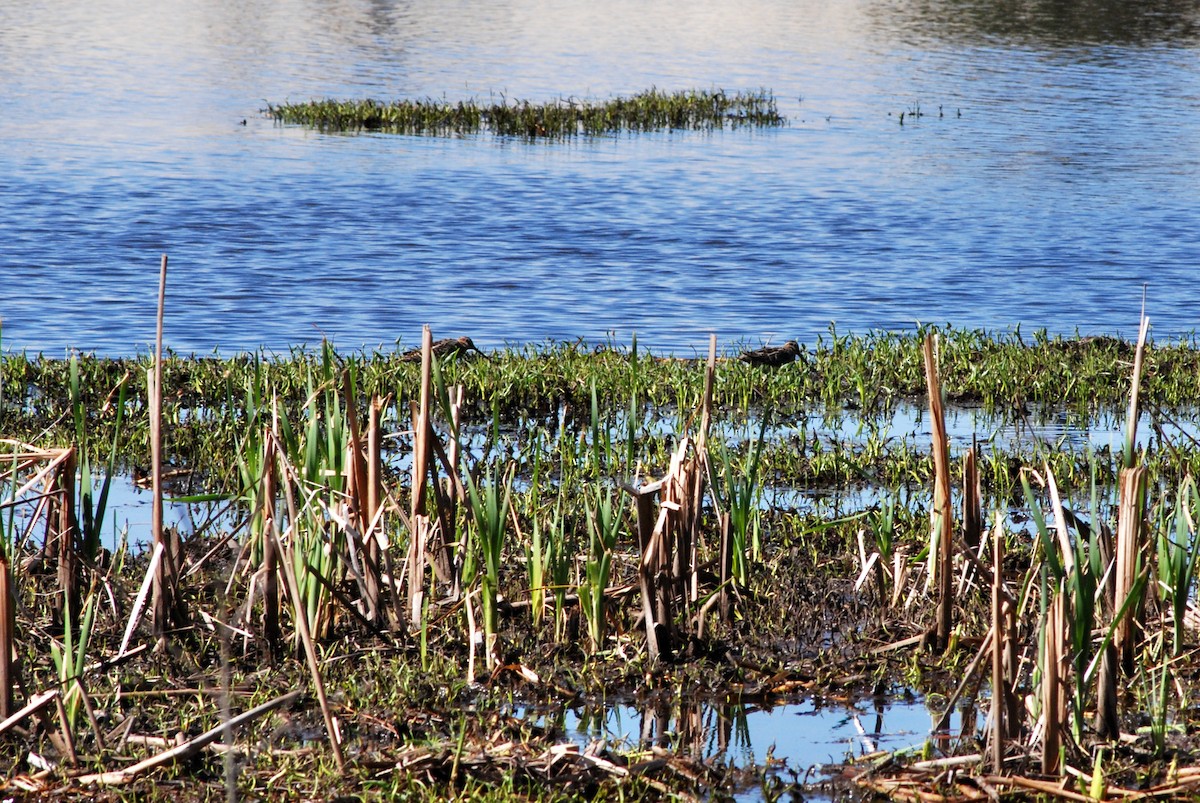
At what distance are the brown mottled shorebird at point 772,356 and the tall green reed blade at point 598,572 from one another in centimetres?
528

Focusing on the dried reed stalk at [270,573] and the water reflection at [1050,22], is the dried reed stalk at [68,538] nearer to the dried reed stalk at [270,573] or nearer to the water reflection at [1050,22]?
the dried reed stalk at [270,573]

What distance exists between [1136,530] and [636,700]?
1.61m

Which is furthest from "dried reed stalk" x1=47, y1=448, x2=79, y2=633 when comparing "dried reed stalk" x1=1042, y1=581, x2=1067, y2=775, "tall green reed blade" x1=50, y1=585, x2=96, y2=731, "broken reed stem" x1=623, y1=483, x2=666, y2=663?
"dried reed stalk" x1=1042, y1=581, x2=1067, y2=775

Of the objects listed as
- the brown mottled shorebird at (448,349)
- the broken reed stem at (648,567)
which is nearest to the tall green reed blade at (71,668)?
the broken reed stem at (648,567)

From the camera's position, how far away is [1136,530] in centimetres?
442

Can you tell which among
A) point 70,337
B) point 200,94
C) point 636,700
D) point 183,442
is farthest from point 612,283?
point 200,94

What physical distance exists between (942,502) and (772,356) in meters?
5.46

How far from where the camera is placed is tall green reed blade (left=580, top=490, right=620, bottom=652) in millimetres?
4844

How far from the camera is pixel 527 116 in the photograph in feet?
98.9

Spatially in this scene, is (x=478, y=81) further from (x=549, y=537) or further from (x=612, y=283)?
(x=549, y=537)

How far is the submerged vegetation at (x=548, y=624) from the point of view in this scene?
13.2 feet

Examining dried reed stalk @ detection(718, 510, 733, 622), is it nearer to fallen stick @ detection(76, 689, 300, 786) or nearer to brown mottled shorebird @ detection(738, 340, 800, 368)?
fallen stick @ detection(76, 689, 300, 786)

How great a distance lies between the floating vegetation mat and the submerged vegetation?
23265mm

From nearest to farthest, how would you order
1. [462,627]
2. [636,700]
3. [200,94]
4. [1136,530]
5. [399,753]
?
[399,753] < [1136,530] < [636,700] < [462,627] < [200,94]
